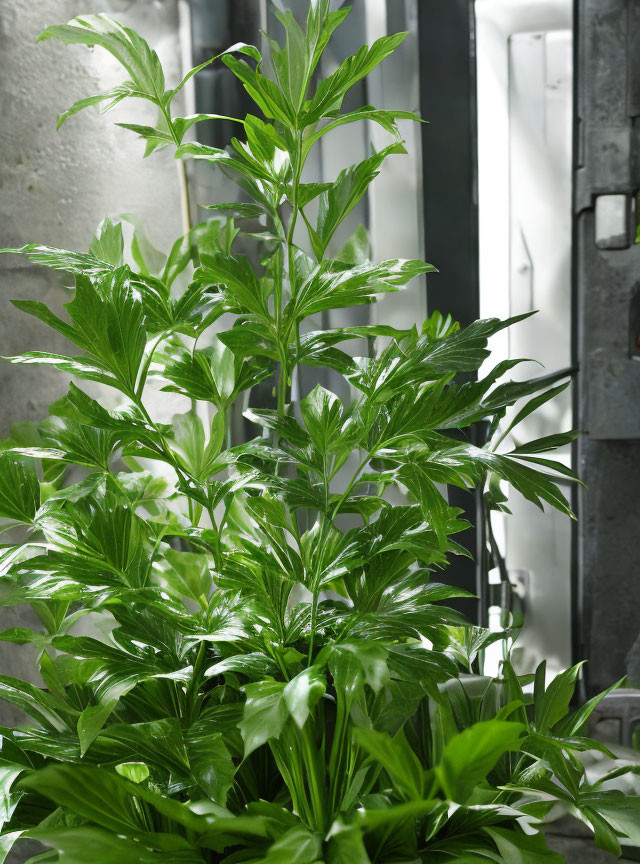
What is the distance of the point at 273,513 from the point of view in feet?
2.36

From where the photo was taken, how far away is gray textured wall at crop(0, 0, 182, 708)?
1184mm

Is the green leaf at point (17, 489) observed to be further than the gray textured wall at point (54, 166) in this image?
No

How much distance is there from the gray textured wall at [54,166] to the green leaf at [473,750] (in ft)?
3.00

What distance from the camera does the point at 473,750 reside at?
1.70 feet

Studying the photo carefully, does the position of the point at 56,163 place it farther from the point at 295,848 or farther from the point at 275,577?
the point at 295,848

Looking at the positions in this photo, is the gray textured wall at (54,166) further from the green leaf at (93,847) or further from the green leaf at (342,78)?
the green leaf at (93,847)

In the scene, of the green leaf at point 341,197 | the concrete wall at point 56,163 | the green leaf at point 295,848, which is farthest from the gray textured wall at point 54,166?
the green leaf at point 295,848

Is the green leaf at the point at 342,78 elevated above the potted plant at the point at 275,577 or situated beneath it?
elevated above

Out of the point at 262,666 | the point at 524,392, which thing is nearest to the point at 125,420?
the point at 262,666

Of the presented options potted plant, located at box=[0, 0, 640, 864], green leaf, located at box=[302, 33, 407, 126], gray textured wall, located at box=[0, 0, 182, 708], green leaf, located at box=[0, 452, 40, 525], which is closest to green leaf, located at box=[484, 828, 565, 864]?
potted plant, located at box=[0, 0, 640, 864]

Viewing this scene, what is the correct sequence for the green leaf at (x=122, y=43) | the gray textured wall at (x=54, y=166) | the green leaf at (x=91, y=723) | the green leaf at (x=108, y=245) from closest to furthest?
the green leaf at (x=91, y=723) → the green leaf at (x=122, y=43) → the green leaf at (x=108, y=245) → the gray textured wall at (x=54, y=166)

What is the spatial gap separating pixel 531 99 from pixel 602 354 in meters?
0.44

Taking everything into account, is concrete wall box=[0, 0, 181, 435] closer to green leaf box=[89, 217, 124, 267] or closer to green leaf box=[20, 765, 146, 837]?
green leaf box=[89, 217, 124, 267]

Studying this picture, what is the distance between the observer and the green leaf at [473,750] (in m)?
Result: 0.51
